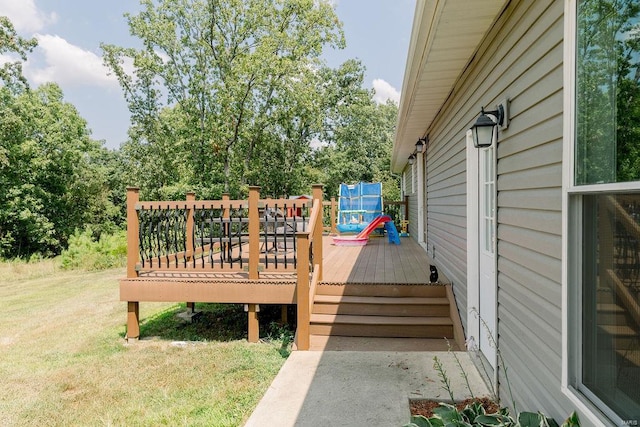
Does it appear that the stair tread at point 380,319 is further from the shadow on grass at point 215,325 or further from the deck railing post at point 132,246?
the deck railing post at point 132,246

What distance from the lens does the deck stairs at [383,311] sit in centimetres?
451

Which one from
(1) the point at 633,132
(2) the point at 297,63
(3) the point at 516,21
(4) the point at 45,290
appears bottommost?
(4) the point at 45,290

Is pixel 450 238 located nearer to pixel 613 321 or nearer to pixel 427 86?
pixel 427 86

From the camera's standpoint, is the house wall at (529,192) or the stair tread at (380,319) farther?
the stair tread at (380,319)

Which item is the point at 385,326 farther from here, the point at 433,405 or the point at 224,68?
the point at 224,68

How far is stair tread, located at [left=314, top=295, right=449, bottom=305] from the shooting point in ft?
15.6

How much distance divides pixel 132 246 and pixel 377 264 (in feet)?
11.9

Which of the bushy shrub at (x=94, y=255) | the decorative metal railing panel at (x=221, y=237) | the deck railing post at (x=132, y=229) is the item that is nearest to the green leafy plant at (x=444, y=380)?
the decorative metal railing panel at (x=221, y=237)

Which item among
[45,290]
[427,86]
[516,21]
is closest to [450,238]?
[427,86]

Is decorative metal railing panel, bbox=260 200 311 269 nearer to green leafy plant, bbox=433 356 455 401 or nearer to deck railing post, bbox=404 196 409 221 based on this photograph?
green leafy plant, bbox=433 356 455 401

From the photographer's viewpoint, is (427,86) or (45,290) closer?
(427,86)

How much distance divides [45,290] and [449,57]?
10.6 metres

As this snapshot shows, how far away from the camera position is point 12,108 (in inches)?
719

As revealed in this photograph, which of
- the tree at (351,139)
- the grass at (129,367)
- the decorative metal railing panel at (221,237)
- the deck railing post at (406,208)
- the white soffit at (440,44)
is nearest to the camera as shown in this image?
the white soffit at (440,44)
